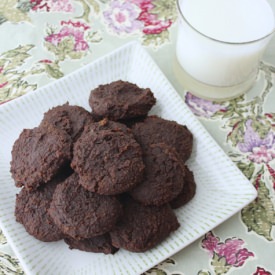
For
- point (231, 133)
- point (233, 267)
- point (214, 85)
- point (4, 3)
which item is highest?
point (4, 3)

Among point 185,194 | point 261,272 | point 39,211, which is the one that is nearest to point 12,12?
point 39,211

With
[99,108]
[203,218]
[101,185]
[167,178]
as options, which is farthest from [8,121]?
[203,218]

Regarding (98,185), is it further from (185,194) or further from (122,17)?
(122,17)

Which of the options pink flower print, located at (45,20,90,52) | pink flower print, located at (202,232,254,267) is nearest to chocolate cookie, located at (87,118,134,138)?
pink flower print, located at (202,232,254,267)

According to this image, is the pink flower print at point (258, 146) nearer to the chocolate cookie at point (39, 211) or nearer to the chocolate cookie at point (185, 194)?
the chocolate cookie at point (185, 194)

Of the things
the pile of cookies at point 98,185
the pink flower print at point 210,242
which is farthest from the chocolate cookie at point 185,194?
the pink flower print at point 210,242

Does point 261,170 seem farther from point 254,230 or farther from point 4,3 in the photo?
point 4,3
